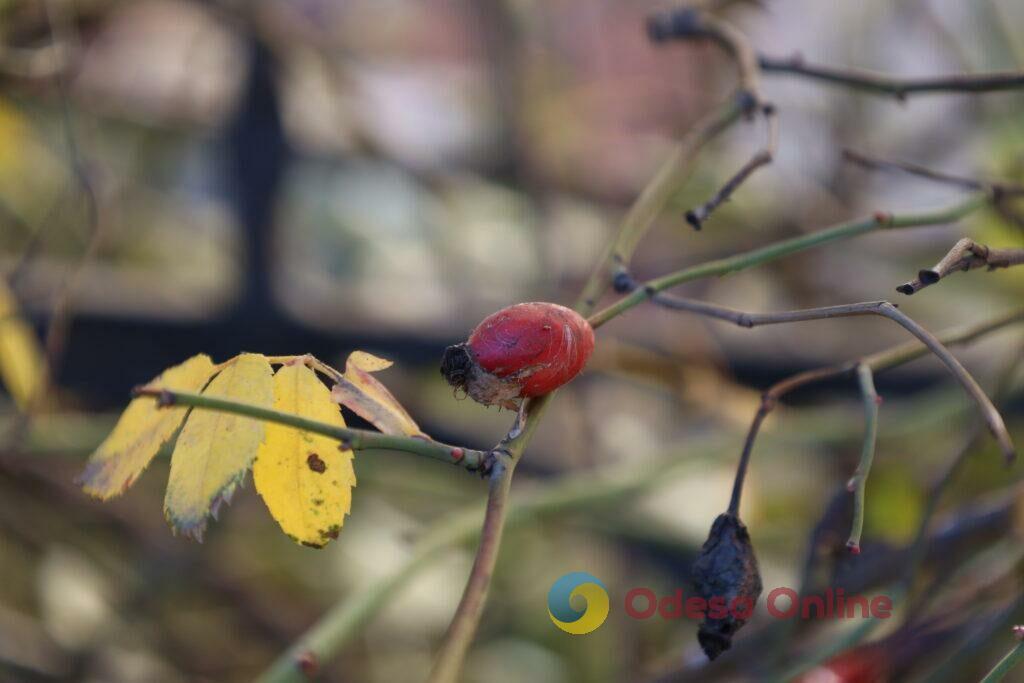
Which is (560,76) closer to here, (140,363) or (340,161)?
(340,161)

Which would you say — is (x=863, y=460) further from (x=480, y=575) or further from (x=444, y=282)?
(x=444, y=282)

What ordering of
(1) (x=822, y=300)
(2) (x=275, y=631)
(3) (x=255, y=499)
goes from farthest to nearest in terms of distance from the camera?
(1) (x=822, y=300) → (3) (x=255, y=499) → (2) (x=275, y=631)

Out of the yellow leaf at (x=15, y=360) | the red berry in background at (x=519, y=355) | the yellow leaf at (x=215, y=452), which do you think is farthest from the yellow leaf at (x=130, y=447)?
the yellow leaf at (x=15, y=360)

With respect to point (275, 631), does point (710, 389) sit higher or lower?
higher

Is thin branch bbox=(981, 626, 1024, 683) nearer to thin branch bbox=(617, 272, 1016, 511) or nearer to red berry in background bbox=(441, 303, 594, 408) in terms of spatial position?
thin branch bbox=(617, 272, 1016, 511)

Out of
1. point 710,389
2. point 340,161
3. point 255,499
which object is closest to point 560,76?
point 340,161

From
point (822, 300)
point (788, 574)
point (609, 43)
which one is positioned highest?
point (609, 43)

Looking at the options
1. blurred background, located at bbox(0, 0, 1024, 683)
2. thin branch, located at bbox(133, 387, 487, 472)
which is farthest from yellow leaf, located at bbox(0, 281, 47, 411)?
thin branch, located at bbox(133, 387, 487, 472)
